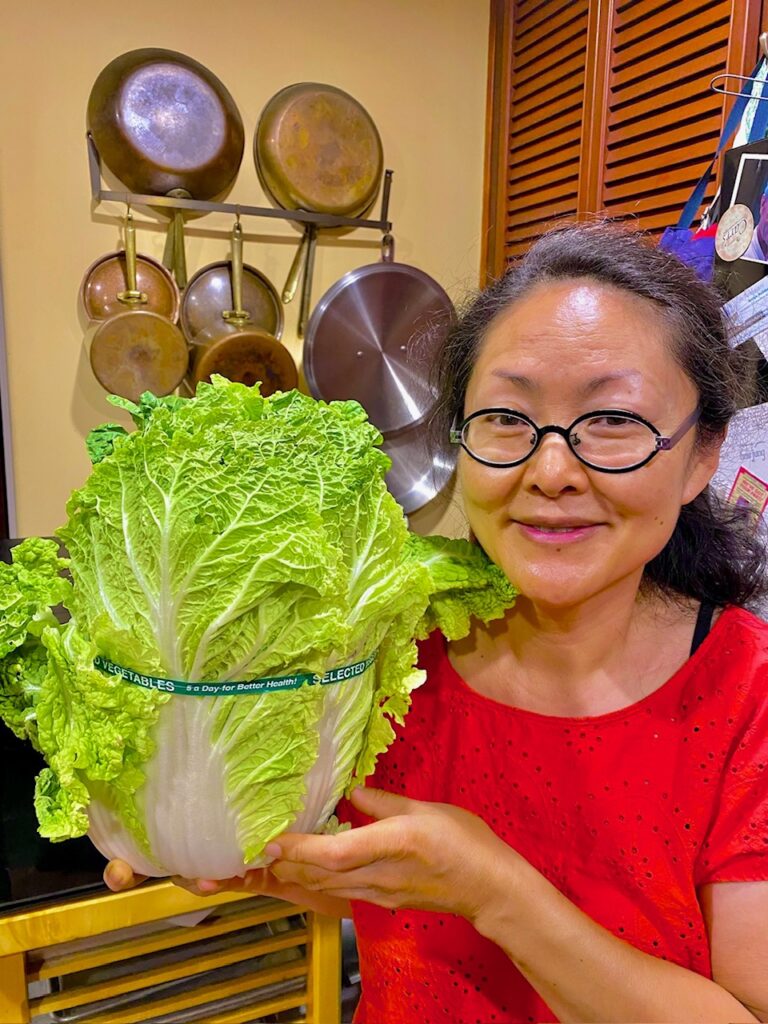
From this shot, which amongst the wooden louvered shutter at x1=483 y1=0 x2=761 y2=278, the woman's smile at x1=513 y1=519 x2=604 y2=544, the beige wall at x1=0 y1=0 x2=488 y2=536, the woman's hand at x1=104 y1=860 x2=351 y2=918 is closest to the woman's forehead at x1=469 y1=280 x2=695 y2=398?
the woman's smile at x1=513 y1=519 x2=604 y2=544

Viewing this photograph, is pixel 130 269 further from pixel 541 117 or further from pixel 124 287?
pixel 541 117

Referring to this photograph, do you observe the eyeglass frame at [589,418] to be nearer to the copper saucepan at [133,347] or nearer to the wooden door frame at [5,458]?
the copper saucepan at [133,347]

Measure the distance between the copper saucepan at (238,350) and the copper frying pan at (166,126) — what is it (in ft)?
0.57

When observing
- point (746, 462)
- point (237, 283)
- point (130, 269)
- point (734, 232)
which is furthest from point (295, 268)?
point (746, 462)

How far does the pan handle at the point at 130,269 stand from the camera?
2.25 meters

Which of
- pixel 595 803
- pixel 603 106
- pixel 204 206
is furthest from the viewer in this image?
pixel 204 206

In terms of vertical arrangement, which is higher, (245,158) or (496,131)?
(496,131)

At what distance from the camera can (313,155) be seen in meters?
2.46

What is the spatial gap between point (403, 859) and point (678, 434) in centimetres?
57

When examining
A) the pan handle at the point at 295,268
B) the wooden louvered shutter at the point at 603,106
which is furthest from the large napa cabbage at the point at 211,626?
the pan handle at the point at 295,268

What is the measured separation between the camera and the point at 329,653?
28.9 inches

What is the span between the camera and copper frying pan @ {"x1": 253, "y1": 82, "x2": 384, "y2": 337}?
2.42 meters

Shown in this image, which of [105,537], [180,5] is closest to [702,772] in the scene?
[105,537]

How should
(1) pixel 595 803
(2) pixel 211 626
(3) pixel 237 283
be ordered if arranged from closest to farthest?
(2) pixel 211 626 → (1) pixel 595 803 → (3) pixel 237 283
